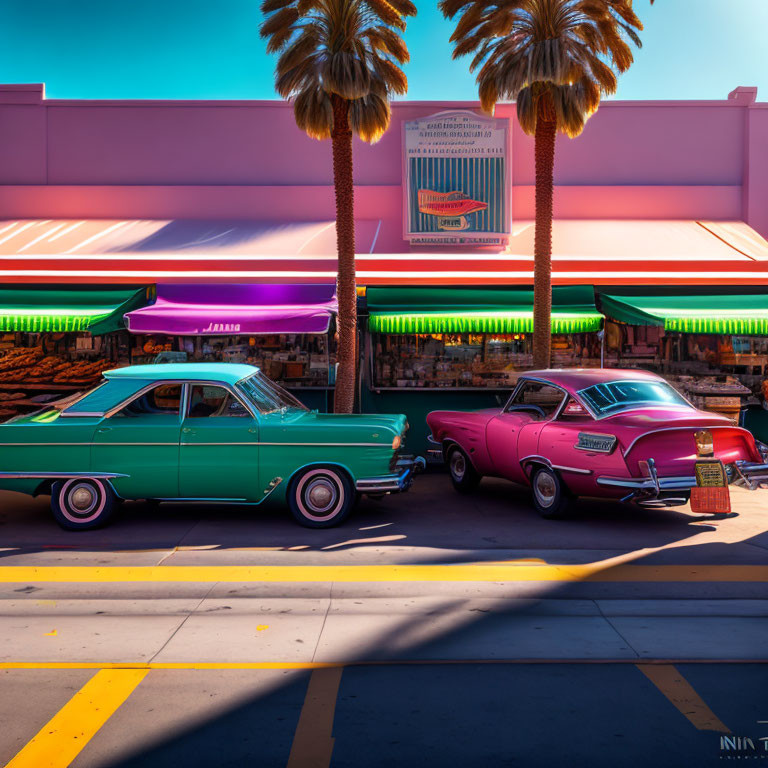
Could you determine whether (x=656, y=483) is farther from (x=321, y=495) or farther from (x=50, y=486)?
(x=50, y=486)

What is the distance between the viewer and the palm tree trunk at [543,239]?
40.5 feet

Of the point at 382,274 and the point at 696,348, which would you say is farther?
the point at 382,274

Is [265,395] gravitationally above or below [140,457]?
above

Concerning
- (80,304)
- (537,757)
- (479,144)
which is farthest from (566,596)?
(479,144)

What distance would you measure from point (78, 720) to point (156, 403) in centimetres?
516

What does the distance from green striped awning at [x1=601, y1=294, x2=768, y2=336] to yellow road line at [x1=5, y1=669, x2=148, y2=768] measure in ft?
34.0

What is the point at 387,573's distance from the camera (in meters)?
6.69

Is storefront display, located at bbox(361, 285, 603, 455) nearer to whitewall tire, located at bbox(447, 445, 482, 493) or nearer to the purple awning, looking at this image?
the purple awning

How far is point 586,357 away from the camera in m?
13.7

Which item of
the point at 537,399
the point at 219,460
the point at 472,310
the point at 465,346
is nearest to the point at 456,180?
the point at 472,310

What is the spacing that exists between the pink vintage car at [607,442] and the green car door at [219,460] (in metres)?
3.07

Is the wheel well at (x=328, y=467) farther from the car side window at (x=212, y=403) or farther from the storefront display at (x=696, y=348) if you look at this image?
the storefront display at (x=696, y=348)

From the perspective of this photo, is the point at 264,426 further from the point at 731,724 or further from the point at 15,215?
the point at 15,215

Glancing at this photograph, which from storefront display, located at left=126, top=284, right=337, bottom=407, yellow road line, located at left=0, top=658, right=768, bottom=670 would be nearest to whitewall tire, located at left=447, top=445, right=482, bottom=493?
storefront display, located at left=126, top=284, right=337, bottom=407
